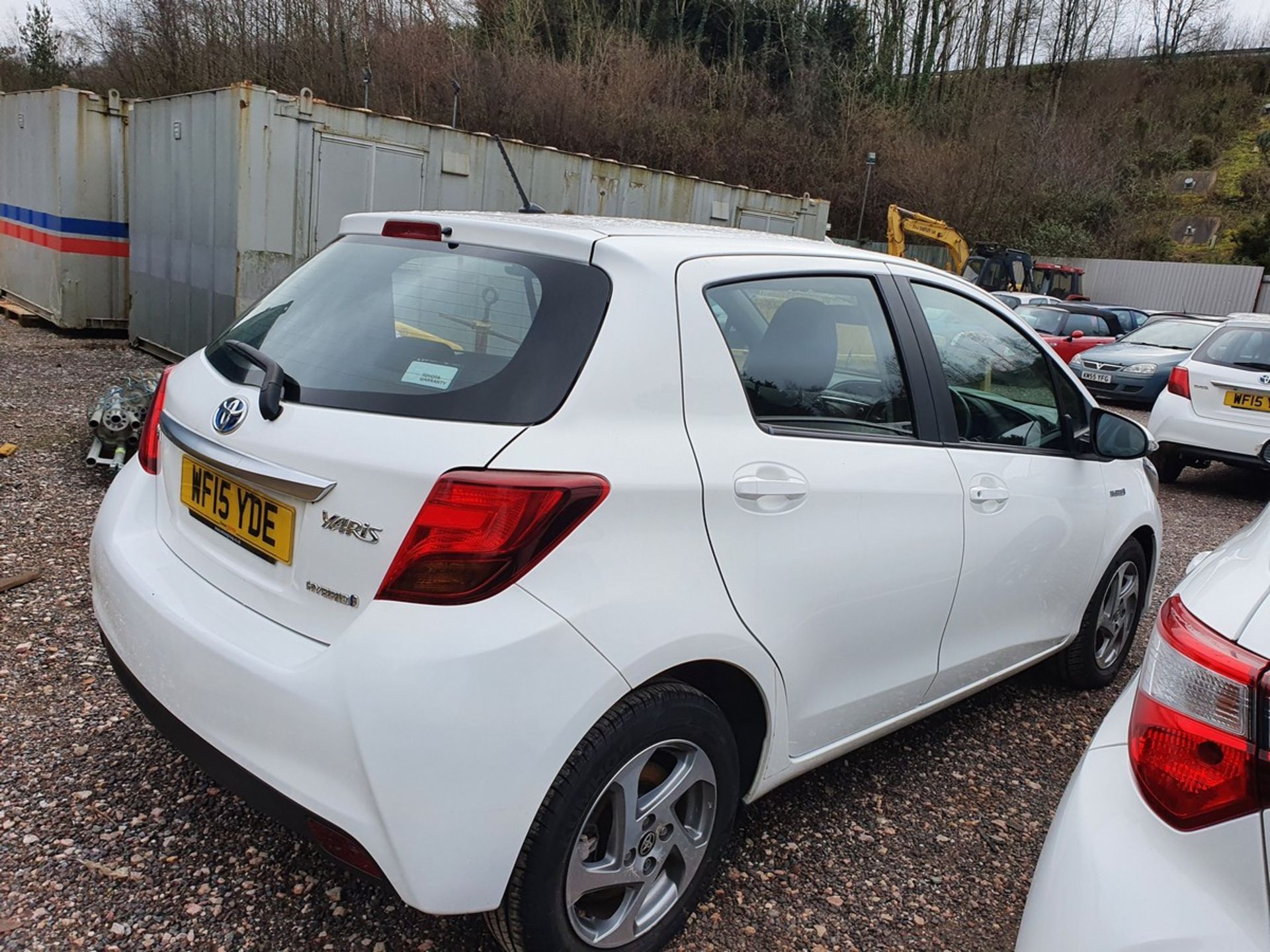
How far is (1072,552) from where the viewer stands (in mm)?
3240

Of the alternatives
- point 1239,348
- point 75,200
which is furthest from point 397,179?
point 1239,348

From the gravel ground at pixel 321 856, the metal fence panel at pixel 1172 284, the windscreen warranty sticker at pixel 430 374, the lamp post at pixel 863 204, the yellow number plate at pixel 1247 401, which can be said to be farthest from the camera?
the metal fence panel at pixel 1172 284

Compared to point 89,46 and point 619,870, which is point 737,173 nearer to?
point 89,46

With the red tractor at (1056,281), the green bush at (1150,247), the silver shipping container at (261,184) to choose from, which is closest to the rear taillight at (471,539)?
the silver shipping container at (261,184)

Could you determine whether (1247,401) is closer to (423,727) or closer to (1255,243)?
(423,727)

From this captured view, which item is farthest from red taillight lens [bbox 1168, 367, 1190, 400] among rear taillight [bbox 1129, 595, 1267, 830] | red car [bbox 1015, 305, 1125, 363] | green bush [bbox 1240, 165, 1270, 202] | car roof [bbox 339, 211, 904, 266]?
green bush [bbox 1240, 165, 1270, 202]

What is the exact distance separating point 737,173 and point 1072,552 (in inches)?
1045

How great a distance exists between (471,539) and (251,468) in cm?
57

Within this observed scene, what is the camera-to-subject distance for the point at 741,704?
222 centimetres

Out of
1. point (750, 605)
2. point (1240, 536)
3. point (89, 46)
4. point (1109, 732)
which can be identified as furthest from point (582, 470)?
point (89, 46)

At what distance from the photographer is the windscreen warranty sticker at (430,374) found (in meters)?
1.89

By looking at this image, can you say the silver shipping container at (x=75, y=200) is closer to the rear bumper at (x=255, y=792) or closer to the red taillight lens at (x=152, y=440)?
the red taillight lens at (x=152, y=440)

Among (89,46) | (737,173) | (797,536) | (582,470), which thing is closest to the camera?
(582,470)

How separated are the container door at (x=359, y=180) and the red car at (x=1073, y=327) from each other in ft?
35.3
